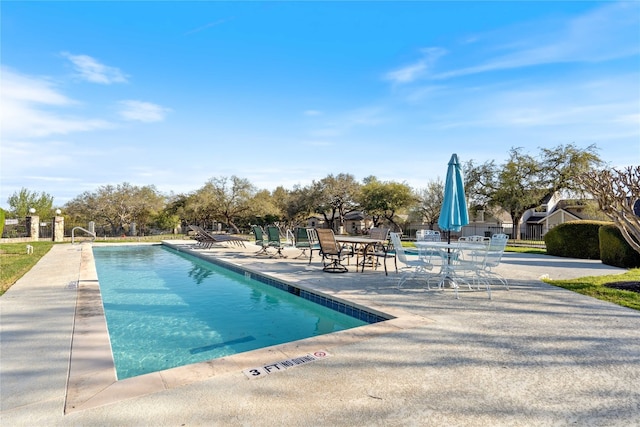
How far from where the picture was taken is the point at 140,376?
Result: 2.57 meters

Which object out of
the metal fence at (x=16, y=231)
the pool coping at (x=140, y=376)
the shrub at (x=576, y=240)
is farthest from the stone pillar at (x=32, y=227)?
the shrub at (x=576, y=240)

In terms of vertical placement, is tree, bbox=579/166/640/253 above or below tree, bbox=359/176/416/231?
below

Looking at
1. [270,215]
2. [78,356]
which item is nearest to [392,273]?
[78,356]

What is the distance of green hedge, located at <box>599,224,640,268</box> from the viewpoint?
9516mm

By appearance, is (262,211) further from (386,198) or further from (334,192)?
(386,198)

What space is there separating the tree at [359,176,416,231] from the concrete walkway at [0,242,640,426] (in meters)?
29.1

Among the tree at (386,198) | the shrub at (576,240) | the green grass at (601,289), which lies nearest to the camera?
the green grass at (601,289)

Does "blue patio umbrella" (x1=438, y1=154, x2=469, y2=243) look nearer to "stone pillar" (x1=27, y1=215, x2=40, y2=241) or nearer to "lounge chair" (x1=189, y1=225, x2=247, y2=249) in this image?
"lounge chair" (x1=189, y1=225, x2=247, y2=249)

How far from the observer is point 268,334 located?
4543 millimetres

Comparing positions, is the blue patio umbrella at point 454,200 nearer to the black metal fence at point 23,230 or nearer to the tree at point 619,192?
the tree at point 619,192

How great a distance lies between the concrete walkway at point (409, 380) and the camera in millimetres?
2036

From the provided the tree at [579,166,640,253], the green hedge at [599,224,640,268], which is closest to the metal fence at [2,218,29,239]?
the tree at [579,166,640,253]

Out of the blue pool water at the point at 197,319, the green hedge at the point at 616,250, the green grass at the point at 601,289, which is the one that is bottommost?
the blue pool water at the point at 197,319

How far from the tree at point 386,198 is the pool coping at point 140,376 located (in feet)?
96.7
